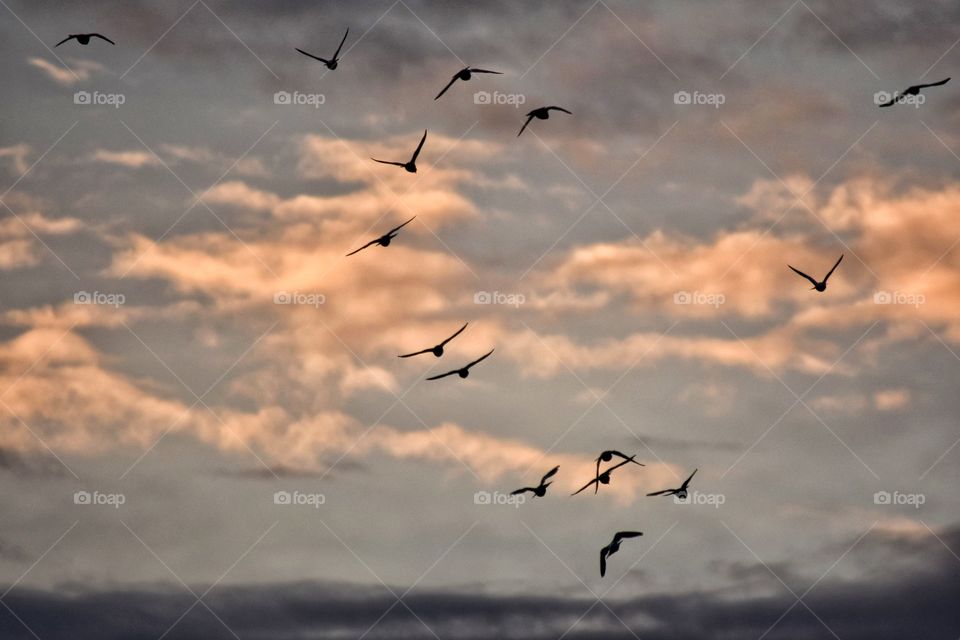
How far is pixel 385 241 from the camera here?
92812 millimetres

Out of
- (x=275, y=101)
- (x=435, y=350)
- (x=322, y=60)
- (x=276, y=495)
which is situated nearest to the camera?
(x=322, y=60)

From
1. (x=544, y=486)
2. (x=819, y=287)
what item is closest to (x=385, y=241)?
(x=544, y=486)

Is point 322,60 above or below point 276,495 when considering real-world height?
above

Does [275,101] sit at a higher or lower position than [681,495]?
higher

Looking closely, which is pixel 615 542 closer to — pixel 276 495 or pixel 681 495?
pixel 681 495

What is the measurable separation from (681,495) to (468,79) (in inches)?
923

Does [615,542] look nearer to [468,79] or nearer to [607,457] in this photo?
[607,457]

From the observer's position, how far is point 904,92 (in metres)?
89.6

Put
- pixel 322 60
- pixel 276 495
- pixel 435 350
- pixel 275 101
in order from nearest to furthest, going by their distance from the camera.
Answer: pixel 322 60 → pixel 435 350 → pixel 275 101 → pixel 276 495

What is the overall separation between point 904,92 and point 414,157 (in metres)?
23.9

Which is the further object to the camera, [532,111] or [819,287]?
[819,287]

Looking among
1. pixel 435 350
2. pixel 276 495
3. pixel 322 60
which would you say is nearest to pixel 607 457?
pixel 435 350

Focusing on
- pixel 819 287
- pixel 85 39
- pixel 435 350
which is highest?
pixel 85 39

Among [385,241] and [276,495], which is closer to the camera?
[385,241]
